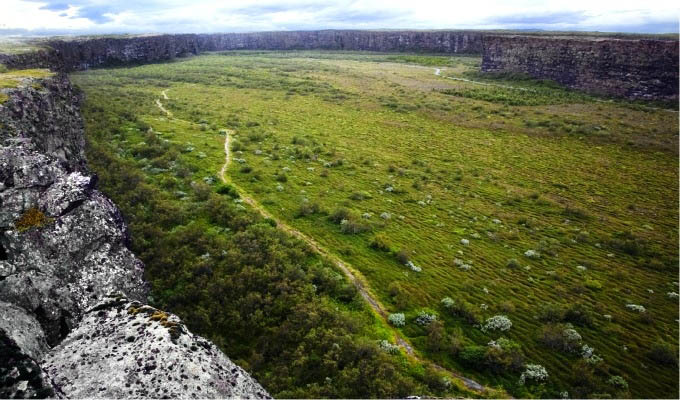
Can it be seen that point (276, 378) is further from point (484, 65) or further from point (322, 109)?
point (484, 65)

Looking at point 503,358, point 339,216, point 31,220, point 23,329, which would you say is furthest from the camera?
point 339,216

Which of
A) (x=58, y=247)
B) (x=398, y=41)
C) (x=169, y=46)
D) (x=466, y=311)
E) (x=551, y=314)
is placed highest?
(x=398, y=41)

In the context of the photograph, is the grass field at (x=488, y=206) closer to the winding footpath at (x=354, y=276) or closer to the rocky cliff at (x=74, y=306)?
the winding footpath at (x=354, y=276)

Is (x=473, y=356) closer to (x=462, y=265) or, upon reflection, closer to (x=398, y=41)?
(x=462, y=265)

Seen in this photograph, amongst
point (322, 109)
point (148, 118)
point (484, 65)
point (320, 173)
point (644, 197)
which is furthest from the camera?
point (484, 65)

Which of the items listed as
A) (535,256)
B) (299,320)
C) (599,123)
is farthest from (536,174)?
(299,320)


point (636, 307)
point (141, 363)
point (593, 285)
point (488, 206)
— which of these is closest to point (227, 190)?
point (488, 206)

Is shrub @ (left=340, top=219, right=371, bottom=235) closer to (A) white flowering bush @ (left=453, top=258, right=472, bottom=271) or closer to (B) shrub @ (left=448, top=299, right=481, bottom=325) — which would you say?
(A) white flowering bush @ (left=453, top=258, right=472, bottom=271)
